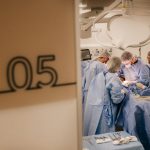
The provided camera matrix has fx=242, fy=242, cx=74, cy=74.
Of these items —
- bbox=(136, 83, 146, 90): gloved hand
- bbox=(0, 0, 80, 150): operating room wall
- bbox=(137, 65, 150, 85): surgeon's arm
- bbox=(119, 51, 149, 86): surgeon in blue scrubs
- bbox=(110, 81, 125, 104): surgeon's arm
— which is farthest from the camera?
bbox=(119, 51, 149, 86): surgeon in blue scrubs

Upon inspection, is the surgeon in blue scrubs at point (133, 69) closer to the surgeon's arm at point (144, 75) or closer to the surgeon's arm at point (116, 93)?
the surgeon's arm at point (144, 75)

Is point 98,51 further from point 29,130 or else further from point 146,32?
point 29,130

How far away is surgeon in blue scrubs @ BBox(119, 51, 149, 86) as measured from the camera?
3.93 meters

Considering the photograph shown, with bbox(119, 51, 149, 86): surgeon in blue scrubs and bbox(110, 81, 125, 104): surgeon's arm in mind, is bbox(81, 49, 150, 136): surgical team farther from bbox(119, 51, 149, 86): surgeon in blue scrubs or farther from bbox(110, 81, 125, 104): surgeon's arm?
bbox(119, 51, 149, 86): surgeon in blue scrubs

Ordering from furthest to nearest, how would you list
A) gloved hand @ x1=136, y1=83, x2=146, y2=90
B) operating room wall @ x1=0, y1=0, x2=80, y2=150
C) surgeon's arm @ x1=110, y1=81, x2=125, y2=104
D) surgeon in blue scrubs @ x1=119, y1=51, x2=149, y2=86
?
surgeon in blue scrubs @ x1=119, y1=51, x2=149, y2=86
gloved hand @ x1=136, y1=83, x2=146, y2=90
surgeon's arm @ x1=110, y1=81, x2=125, y2=104
operating room wall @ x1=0, y1=0, x2=80, y2=150

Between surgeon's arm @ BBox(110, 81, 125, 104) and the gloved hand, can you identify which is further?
the gloved hand

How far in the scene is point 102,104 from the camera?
288cm

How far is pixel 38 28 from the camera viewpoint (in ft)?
3.55

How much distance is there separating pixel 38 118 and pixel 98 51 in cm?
388

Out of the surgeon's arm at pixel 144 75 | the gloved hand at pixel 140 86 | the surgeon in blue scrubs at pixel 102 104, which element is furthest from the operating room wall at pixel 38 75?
the surgeon's arm at pixel 144 75

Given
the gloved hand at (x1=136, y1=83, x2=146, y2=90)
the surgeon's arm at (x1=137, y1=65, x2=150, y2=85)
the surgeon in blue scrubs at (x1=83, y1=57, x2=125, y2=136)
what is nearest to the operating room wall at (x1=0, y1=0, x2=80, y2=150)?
the surgeon in blue scrubs at (x1=83, y1=57, x2=125, y2=136)

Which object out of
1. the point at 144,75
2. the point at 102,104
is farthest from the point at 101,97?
the point at 144,75

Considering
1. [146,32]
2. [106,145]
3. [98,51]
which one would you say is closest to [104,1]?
[146,32]

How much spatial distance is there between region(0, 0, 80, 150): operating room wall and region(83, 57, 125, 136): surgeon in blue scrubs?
1688 millimetres
